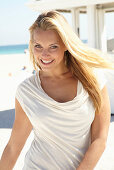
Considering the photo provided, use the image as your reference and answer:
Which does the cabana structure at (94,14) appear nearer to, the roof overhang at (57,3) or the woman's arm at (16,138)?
the roof overhang at (57,3)

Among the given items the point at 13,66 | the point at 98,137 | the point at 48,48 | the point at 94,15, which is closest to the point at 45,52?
the point at 48,48

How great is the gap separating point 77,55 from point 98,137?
387mm

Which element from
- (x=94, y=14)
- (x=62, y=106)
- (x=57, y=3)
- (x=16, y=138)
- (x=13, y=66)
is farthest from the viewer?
(x=13, y=66)

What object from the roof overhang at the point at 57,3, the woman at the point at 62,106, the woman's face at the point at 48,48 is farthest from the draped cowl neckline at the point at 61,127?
the roof overhang at the point at 57,3

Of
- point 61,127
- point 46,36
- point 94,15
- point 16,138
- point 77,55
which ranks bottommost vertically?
point 94,15

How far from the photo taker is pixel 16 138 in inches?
58.4

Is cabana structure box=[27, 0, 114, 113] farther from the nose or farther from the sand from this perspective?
the nose

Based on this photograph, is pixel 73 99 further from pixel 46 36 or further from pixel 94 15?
pixel 94 15

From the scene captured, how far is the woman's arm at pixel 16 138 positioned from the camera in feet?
4.76

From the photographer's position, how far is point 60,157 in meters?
1.35

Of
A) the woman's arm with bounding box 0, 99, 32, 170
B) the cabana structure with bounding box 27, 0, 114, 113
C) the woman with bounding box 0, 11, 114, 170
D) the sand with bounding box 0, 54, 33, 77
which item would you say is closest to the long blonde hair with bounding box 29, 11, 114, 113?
the woman with bounding box 0, 11, 114, 170

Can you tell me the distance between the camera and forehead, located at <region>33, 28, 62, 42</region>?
1335 mm

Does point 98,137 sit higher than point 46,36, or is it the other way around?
point 46,36

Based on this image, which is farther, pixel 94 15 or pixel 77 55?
pixel 94 15
